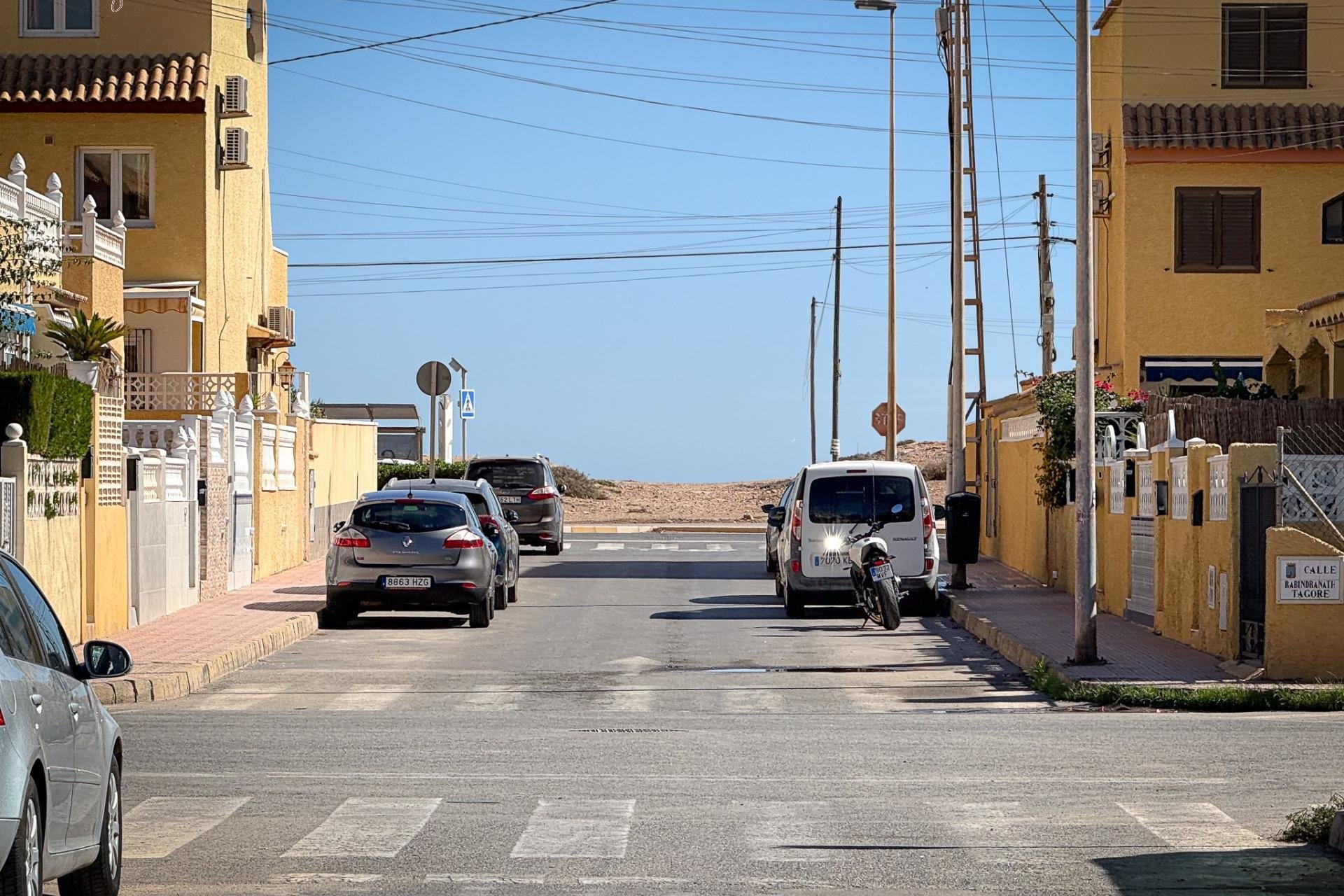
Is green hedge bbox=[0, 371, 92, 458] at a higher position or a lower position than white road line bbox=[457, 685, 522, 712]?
higher

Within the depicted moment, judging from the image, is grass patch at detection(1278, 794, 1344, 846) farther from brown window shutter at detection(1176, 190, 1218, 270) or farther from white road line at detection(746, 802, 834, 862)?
brown window shutter at detection(1176, 190, 1218, 270)

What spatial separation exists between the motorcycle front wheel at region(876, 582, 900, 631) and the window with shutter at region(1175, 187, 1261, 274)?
14848mm

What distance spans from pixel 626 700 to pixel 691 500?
5115 cm

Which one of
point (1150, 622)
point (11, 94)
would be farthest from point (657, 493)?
point (1150, 622)

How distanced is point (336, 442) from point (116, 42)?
9273 millimetres

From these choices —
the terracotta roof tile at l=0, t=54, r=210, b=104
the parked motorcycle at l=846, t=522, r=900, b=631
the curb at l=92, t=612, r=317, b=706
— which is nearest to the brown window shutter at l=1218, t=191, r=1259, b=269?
the parked motorcycle at l=846, t=522, r=900, b=631

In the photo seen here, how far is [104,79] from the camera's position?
3919 cm

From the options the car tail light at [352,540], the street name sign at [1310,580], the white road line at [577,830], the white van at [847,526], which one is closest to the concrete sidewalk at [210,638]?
the car tail light at [352,540]

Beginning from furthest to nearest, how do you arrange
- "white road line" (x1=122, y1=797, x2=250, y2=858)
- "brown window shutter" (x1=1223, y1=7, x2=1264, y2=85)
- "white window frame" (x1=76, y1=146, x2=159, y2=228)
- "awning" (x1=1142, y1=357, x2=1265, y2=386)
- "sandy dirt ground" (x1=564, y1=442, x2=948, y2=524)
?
1. "sandy dirt ground" (x1=564, y1=442, x2=948, y2=524)
2. "white window frame" (x1=76, y1=146, x2=159, y2=228)
3. "brown window shutter" (x1=1223, y1=7, x2=1264, y2=85)
4. "awning" (x1=1142, y1=357, x2=1265, y2=386)
5. "white road line" (x1=122, y1=797, x2=250, y2=858)

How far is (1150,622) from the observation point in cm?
2241

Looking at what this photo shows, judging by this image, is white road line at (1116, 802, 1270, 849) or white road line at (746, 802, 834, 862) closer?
white road line at (746, 802, 834, 862)

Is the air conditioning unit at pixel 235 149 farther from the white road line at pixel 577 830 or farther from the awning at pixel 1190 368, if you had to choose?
the white road line at pixel 577 830

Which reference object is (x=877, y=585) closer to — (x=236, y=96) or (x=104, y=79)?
(x=236, y=96)

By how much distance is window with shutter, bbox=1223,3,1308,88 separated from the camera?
36.0 m
